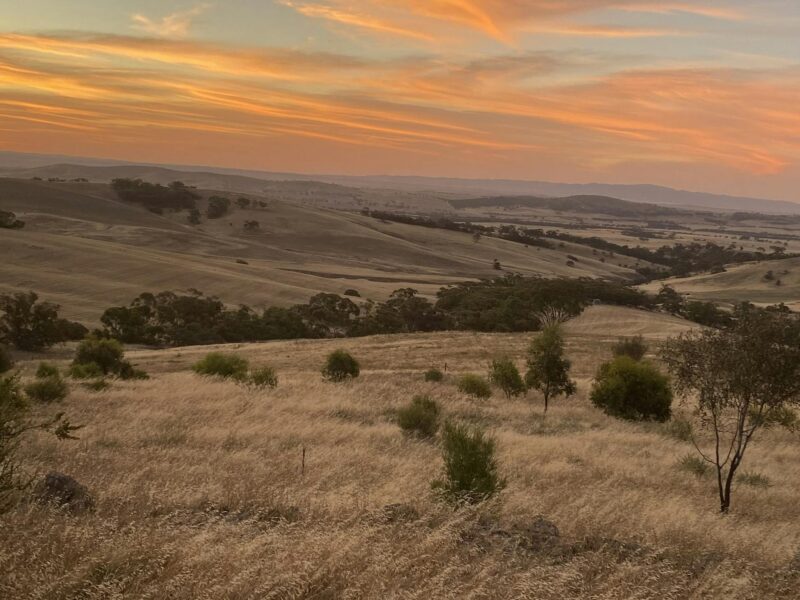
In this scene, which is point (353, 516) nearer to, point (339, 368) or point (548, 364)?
point (548, 364)

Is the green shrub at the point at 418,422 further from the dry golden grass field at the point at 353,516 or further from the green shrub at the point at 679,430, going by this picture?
the green shrub at the point at 679,430

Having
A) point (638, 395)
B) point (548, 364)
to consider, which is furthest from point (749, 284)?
point (548, 364)

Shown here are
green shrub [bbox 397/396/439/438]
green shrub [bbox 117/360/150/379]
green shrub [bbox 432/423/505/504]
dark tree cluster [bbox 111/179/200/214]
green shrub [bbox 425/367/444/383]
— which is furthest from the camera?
dark tree cluster [bbox 111/179/200/214]

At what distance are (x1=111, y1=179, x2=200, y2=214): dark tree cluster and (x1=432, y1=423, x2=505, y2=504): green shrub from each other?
166 m

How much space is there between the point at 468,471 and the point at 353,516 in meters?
2.92

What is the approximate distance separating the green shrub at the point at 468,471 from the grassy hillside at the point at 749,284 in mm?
113864

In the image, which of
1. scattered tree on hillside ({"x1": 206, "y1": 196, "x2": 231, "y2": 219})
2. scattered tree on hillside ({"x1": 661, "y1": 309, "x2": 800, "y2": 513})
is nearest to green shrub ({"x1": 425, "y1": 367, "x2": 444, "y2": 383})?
scattered tree on hillside ({"x1": 661, "y1": 309, "x2": 800, "y2": 513})

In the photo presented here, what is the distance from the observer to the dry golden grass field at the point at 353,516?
5719 millimetres

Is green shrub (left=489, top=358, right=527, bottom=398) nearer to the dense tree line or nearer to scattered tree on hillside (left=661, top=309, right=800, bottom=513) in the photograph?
scattered tree on hillside (left=661, top=309, right=800, bottom=513)

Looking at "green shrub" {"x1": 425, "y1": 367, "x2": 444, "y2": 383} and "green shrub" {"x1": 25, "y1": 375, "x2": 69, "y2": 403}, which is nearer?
"green shrub" {"x1": 25, "y1": 375, "x2": 69, "y2": 403}

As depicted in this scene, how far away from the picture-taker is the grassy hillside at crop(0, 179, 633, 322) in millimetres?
78812

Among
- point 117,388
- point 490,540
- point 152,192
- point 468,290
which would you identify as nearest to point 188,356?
point 117,388

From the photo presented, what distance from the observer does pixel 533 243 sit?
185375mm

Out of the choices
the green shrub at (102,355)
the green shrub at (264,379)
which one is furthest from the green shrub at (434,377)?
the green shrub at (102,355)
